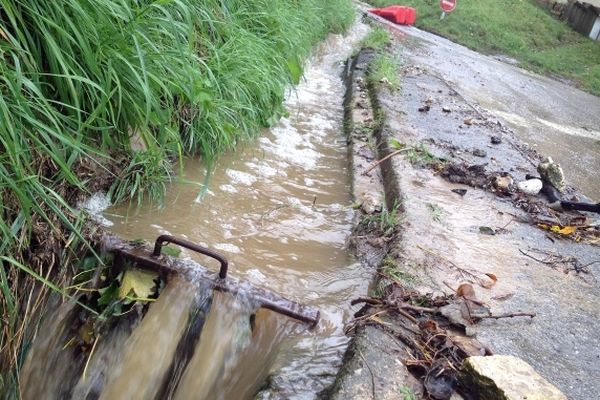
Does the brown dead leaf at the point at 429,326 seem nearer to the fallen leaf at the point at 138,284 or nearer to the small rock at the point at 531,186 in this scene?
the fallen leaf at the point at 138,284

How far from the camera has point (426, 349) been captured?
2.18 metres

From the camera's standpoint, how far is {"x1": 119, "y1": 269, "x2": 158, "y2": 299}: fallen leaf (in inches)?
90.9

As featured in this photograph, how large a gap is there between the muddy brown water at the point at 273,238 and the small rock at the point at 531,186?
1.26 metres

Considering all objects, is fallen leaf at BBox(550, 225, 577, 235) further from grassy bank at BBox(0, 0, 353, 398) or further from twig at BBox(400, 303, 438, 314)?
grassy bank at BBox(0, 0, 353, 398)

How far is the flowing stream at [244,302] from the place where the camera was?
2219 millimetres

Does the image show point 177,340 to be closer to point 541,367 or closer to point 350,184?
point 541,367

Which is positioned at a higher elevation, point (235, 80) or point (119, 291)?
point (235, 80)

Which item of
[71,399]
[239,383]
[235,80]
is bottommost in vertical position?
[71,399]

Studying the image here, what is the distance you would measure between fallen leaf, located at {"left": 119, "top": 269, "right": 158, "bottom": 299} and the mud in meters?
0.85

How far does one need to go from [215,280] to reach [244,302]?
5.9 inches

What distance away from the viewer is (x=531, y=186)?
163 inches

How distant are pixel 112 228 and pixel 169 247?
0.37 meters

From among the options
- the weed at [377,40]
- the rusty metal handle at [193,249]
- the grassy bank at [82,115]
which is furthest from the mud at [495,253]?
the weed at [377,40]

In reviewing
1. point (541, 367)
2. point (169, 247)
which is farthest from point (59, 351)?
point (541, 367)
